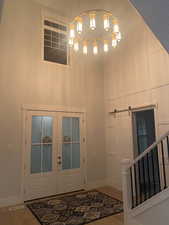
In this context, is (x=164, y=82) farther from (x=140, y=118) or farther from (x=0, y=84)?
(x=0, y=84)

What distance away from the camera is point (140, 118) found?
5.55 metres

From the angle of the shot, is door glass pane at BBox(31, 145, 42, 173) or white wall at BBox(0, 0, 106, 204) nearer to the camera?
white wall at BBox(0, 0, 106, 204)

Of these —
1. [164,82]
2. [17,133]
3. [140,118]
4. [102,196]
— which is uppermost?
[164,82]

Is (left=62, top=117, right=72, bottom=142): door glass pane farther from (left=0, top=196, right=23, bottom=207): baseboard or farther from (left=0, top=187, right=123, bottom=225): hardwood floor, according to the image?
(left=0, top=187, right=123, bottom=225): hardwood floor

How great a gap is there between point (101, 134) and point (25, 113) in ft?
8.35

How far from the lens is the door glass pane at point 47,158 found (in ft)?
15.2

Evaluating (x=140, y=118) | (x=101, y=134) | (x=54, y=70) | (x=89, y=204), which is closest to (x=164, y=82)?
(x=140, y=118)

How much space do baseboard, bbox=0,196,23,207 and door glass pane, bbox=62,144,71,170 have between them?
136cm

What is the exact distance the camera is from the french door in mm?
4426

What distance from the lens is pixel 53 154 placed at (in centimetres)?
477

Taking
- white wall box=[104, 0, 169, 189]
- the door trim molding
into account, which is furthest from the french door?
white wall box=[104, 0, 169, 189]

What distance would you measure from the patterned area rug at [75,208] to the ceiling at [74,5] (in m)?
5.12

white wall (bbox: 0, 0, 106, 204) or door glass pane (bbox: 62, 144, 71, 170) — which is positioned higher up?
white wall (bbox: 0, 0, 106, 204)

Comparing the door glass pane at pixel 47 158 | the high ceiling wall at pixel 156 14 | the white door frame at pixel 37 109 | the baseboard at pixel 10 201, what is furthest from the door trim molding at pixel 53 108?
the high ceiling wall at pixel 156 14
